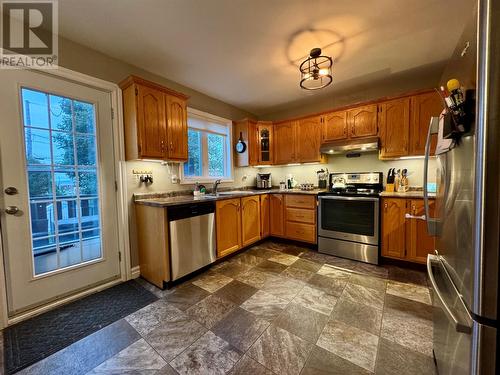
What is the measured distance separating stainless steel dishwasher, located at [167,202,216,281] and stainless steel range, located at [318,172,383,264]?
1631 millimetres

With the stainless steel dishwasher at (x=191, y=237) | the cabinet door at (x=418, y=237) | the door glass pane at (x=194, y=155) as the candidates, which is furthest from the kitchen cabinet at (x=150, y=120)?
the cabinet door at (x=418, y=237)

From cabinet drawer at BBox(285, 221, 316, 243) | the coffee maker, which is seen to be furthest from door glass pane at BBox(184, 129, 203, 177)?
cabinet drawer at BBox(285, 221, 316, 243)

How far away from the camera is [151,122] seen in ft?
7.48

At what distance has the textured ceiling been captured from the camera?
5.34ft

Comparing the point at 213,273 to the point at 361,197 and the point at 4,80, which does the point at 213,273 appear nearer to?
the point at 361,197

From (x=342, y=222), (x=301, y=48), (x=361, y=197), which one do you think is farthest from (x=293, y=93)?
(x=342, y=222)

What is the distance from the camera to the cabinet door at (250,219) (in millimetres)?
3068

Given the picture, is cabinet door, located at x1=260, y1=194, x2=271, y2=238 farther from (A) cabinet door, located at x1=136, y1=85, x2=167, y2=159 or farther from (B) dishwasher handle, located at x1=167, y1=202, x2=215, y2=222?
(A) cabinet door, located at x1=136, y1=85, x2=167, y2=159

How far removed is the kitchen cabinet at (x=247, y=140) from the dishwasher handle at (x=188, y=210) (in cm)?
150

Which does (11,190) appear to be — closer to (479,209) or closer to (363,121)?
(479,209)

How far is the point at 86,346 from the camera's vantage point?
4.65 feet

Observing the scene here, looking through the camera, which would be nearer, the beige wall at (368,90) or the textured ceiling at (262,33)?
the textured ceiling at (262,33)

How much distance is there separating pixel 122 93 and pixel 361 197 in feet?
10.4

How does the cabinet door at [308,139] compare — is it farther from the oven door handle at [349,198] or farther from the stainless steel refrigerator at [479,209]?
the stainless steel refrigerator at [479,209]
